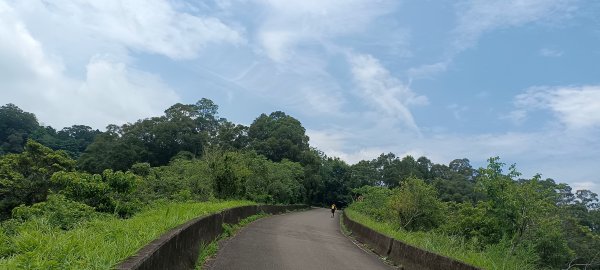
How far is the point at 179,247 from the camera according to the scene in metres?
8.20

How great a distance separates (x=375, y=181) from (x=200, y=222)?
106663mm

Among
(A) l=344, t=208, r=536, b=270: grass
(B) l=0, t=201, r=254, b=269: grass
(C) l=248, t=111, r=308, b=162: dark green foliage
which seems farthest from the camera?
(C) l=248, t=111, r=308, b=162: dark green foliage

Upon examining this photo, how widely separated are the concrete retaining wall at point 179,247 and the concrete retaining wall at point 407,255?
4734mm

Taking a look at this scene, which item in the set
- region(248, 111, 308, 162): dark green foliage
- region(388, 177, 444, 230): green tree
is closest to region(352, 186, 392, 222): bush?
region(388, 177, 444, 230): green tree

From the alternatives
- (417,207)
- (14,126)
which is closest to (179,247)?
(417,207)

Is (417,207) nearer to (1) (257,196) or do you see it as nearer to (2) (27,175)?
(1) (257,196)

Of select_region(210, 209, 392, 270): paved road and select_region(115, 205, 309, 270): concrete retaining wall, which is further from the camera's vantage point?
select_region(210, 209, 392, 270): paved road

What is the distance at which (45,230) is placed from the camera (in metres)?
8.01

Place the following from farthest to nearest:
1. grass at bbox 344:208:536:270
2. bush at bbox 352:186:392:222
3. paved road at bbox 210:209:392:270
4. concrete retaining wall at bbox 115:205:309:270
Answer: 1. bush at bbox 352:186:392:222
2. paved road at bbox 210:209:392:270
3. grass at bbox 344:208:536:270
4. concrete retaining wall at bbox 115:205:309:270

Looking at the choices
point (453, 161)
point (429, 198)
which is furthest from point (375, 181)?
point (429, 198)

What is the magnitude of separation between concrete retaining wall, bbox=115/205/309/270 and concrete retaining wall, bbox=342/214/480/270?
15.5ft

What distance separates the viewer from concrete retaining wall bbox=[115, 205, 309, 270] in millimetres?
5520

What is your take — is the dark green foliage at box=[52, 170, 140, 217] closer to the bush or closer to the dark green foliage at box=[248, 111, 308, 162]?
the bush

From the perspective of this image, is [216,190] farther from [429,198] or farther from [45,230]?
[45,230]
